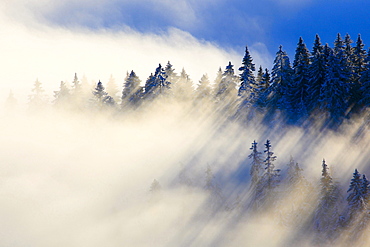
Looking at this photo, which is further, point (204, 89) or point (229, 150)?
point (204, 89)

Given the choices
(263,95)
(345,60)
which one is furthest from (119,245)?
(345,60)

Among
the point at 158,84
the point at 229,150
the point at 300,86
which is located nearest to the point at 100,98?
the point at 158,84

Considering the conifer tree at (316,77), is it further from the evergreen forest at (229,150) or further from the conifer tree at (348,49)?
the conifer tree at (348,49)

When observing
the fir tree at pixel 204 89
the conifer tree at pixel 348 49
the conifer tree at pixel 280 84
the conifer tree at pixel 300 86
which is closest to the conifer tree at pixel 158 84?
the fir tree at pixel 204 89

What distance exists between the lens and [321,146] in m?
55.7

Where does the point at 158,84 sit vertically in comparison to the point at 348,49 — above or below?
below

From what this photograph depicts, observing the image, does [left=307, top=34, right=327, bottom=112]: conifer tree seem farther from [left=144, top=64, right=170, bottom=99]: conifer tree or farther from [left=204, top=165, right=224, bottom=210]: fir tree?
[left=144, top=64, right=170, bottom=99]: conifer tree

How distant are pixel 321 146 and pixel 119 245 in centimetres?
3358

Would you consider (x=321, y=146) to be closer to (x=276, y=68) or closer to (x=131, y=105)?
(x=276, y=68)

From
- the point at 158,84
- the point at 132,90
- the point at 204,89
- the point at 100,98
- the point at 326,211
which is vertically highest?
the point at 204,89

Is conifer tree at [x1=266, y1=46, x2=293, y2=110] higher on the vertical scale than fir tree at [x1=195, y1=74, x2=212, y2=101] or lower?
higher

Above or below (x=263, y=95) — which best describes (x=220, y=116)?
below

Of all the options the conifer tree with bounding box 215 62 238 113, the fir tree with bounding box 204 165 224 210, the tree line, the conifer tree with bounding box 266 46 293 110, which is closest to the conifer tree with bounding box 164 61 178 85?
the tree line

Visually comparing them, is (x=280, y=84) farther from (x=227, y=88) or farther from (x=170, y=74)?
(x=170, y=74)
